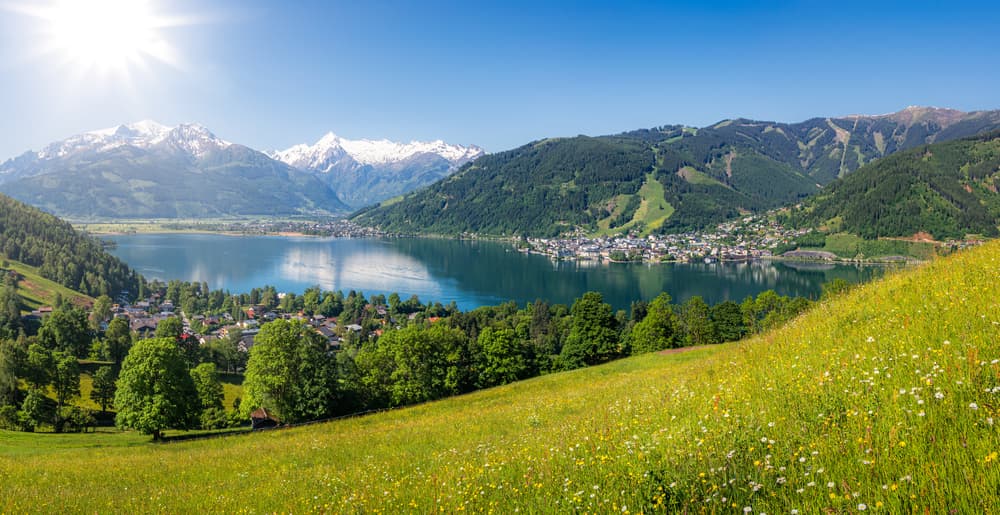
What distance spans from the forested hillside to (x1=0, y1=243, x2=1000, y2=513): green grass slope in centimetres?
15196

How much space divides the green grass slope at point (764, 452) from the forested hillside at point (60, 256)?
152 meters

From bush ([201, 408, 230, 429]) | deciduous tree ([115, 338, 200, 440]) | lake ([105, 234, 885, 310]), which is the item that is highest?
deciduous tree ([115, 338, 200, 440])

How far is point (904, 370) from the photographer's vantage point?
6.23 m

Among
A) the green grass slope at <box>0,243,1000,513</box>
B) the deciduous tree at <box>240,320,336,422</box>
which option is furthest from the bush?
the green grass slope at <box>0,243,1000,513</box>

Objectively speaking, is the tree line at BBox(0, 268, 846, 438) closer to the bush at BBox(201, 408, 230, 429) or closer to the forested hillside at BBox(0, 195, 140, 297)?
the bush at BBox(201, 408, 230, 429)

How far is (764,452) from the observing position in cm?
537

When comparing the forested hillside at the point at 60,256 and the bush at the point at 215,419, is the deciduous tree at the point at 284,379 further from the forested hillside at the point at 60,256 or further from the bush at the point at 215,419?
the forested hillside at the point at 60,256

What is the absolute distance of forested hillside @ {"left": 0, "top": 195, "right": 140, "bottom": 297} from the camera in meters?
132

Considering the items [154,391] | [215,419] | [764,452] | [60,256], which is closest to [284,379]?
[154,391]

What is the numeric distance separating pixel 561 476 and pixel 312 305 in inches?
4788

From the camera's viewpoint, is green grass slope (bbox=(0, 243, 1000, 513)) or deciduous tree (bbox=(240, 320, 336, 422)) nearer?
green grass slope (bbox=(0, 243, 1000, 513))

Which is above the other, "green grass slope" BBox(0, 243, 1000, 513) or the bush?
"green grass slope" BBox(0, 243, 1000, 513)

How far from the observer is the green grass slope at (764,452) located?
4211 millimetres

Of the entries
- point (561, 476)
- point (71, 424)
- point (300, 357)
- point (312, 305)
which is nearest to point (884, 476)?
point (561, 476)
